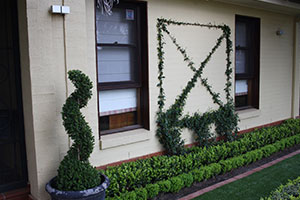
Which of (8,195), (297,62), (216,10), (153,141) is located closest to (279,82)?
(297,62)

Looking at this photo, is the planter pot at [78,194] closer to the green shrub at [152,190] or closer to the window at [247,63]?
the green shrub at [152,190]

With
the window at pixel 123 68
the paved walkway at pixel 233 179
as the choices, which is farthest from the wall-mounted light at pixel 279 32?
the window at pixel 123 68

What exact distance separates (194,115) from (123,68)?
191cm

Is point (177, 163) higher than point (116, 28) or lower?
lower

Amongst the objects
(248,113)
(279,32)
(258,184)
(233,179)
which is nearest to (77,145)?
(233,179)

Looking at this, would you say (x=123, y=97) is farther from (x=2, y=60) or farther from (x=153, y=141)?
(x=2, y=60)

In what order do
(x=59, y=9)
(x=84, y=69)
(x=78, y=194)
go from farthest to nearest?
(x=84, y=69), (x=59, y=9), (x=78, y=194)

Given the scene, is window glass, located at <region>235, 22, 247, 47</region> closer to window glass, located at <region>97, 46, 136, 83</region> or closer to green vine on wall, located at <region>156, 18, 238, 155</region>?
green vine on wall, located at <region>156, 18, 238, 155</region>

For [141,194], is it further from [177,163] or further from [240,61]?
[240,61]

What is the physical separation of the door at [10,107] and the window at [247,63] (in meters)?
5.37

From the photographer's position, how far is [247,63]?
8.25 m

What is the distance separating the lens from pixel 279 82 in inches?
350

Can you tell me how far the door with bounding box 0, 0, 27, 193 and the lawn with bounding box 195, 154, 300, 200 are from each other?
9.11 feet

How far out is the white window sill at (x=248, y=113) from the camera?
25.1ft
